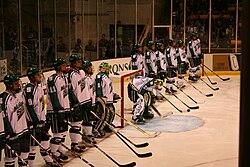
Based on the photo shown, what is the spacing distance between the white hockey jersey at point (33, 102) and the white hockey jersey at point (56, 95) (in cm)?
38

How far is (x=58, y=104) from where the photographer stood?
4594mm

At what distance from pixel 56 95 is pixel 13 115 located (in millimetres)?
876

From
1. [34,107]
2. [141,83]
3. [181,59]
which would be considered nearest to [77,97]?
[34,107]

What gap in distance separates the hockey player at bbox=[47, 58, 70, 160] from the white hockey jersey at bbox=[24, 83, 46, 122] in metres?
0.39

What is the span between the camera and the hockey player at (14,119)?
3.72m

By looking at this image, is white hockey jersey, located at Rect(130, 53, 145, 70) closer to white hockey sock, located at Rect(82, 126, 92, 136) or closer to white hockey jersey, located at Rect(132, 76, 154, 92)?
white hockey jersey, located at Rect(132, 76, 154, 92)

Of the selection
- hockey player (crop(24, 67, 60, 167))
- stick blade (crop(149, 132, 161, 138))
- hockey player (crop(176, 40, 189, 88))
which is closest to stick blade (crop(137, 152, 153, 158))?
stick blade (crop(149, 132, 161, 138))

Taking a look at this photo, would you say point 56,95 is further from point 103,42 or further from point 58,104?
point 103,42

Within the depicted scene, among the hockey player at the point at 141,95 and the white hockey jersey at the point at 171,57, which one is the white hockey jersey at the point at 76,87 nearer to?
the hockey player at the point at 141,95

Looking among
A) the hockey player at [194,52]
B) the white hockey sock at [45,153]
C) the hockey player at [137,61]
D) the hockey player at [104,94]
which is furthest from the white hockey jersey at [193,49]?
the white hockey sock at [45,153]

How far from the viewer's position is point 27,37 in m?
8.79

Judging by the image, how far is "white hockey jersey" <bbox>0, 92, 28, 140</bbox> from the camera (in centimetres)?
371

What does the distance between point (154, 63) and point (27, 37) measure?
250 cm

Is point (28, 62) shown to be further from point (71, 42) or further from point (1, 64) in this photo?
point (71, 42)
